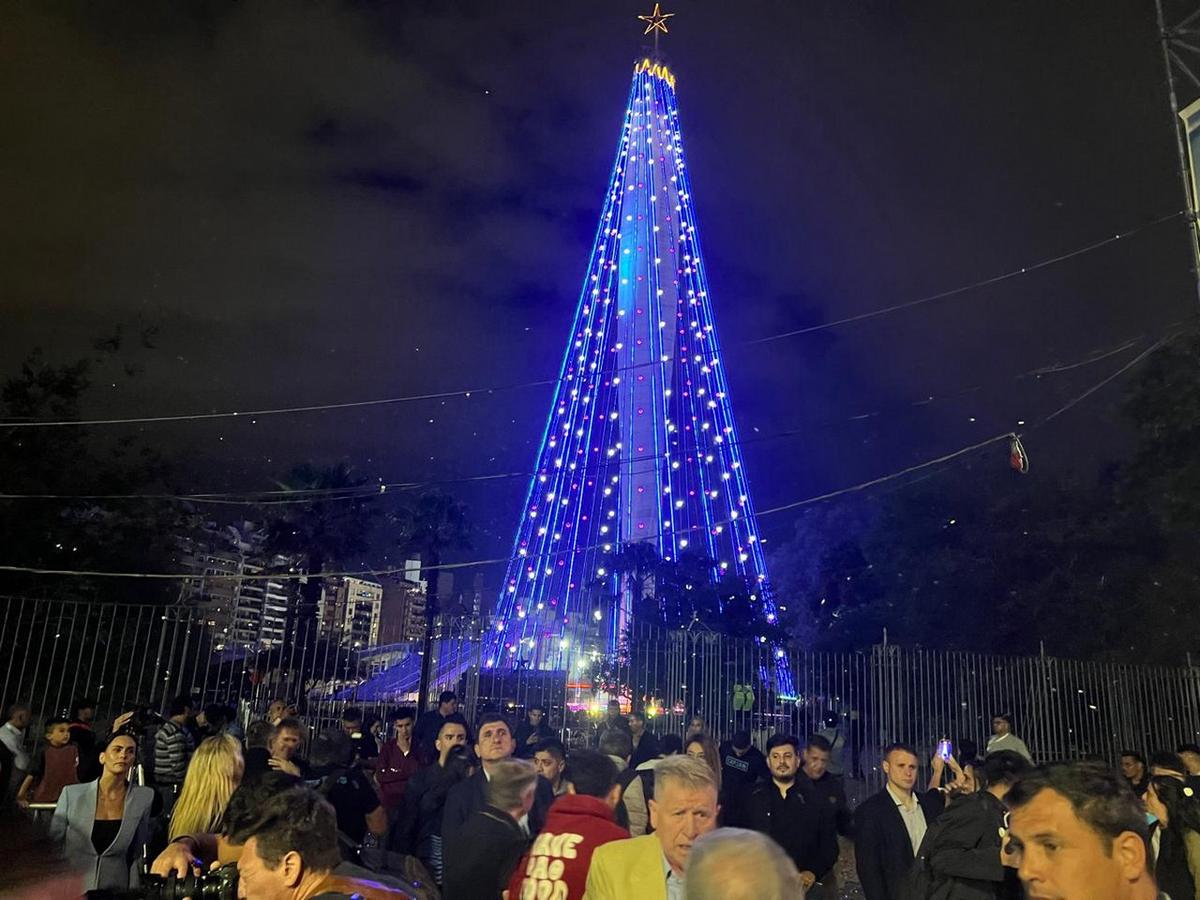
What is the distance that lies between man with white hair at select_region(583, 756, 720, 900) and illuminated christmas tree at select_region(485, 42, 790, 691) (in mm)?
20828

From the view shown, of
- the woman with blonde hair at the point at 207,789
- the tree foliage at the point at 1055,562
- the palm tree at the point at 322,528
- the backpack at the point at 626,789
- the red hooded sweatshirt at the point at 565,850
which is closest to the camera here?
the red hooded sweatshirt at the point at 565,850

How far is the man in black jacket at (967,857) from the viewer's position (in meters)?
3.19

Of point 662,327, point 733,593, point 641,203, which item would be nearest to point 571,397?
point 662,327

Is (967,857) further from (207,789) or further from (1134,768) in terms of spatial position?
(1134,768)

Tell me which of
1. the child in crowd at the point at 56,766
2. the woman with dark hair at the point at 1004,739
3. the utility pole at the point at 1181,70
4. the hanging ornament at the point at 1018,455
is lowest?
the child in crowd at the point at 56,766

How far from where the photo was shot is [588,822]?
3211 mm

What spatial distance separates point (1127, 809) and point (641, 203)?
33441mm

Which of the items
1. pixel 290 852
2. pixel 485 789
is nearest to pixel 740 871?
pixel 290 852

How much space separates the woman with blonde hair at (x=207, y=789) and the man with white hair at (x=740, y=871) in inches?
109

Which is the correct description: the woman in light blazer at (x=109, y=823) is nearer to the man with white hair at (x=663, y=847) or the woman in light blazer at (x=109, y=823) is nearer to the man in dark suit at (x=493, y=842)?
the man in dark suit at (x=493, y=842)

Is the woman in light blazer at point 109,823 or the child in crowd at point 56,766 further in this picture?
the child in crowd at point 56,766

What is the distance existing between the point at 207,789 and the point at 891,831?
11.6 feet

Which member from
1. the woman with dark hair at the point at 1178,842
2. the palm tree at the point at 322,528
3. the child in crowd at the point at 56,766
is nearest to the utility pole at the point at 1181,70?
the woman with dark hair at the point at 1178,842

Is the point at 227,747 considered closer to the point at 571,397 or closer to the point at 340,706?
the point at 340,706
